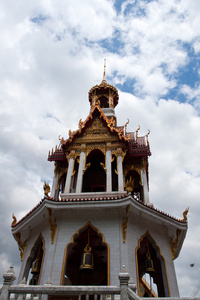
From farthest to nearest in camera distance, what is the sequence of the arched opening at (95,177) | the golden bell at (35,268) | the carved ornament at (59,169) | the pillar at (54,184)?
the arched opening at (95,177) → the carved ornament at (59,169) → the pillar at (54,184) → the golden bell at (35,268)

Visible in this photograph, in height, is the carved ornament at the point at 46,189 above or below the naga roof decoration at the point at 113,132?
below

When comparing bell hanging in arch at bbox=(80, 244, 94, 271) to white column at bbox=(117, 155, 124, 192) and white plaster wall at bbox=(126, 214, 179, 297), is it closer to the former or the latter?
white plaster wall at bbox=(126, 214, 179, 297)

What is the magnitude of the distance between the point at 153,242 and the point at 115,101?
15.9 metres

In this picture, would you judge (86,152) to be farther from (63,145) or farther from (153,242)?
(153,242)

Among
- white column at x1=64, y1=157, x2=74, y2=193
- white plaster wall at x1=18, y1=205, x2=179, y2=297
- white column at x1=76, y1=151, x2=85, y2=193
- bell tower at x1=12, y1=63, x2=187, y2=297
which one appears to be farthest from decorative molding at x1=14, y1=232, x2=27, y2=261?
white column at x1=76, y1=151, x2=85, y2=193

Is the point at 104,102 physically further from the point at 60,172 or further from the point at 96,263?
the point at 96,263

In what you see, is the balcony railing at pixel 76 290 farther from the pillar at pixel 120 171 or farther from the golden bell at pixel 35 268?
the pillar at pixel 120 171

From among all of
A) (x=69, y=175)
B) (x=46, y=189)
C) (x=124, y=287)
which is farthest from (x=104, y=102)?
(x=124, y=287)

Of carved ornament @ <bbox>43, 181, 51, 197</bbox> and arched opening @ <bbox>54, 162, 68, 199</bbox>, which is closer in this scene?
carved ornament @ <bbox>43, 181, 51, 197</bbox>

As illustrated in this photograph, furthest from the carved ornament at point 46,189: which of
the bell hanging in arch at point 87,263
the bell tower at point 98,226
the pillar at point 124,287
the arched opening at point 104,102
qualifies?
the arched opening at point 104,102

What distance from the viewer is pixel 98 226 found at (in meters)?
13.3

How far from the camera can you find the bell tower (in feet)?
41.1

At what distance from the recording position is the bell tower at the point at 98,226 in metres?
12.5

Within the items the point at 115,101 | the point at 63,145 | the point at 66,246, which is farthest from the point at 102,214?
the point at 115,101
